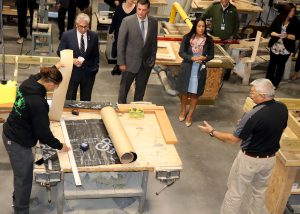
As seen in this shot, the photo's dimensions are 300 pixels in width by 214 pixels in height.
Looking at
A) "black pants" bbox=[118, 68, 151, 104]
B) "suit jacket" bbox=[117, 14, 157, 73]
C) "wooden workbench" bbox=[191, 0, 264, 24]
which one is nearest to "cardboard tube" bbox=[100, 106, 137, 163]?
"suit jacket" bbox=[117, 14, 157, 73]

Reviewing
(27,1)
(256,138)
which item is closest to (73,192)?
(256,138)

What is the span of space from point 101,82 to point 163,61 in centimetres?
152

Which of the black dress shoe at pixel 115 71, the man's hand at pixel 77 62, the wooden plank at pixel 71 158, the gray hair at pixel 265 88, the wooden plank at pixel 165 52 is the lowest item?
the black dress shoe at pixel 115 71

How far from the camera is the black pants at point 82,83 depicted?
6137 millimetres

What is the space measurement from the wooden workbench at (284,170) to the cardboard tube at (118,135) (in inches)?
71.5

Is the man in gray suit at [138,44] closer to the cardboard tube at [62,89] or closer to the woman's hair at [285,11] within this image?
the cardboard tube at [62,89]

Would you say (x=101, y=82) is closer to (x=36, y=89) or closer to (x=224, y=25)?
(x=224, y=25)

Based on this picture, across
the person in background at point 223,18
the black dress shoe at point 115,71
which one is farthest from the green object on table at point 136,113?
the person in background at point 223,18

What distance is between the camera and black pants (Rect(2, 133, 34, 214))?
174 inches

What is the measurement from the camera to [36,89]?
163 inches

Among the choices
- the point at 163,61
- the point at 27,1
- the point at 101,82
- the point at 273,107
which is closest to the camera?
the point at 273,107

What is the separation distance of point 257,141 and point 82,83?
2.67 meters

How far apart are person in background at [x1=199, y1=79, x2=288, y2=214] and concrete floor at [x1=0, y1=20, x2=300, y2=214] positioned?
2.17ft

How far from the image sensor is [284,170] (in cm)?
517
